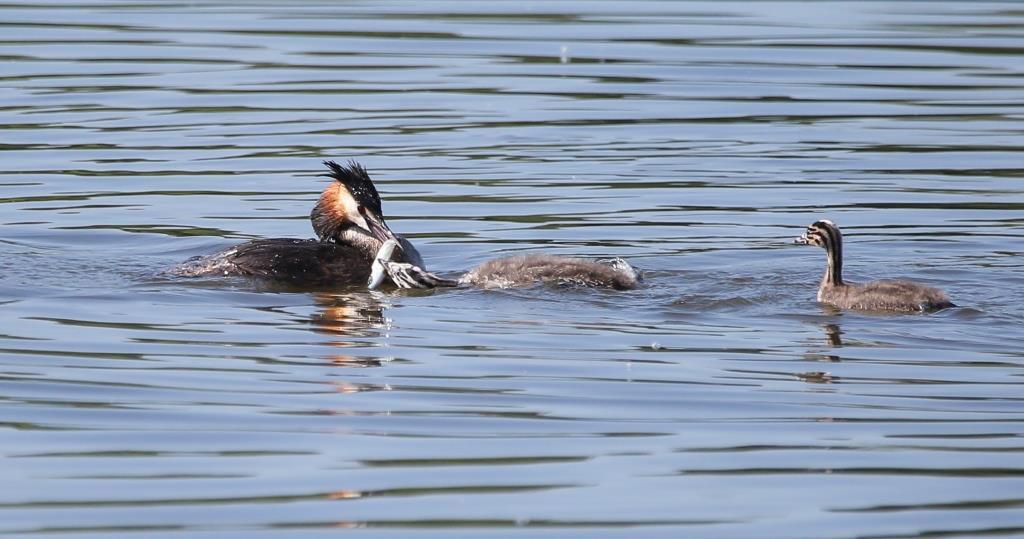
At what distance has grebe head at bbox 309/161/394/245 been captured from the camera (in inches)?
502

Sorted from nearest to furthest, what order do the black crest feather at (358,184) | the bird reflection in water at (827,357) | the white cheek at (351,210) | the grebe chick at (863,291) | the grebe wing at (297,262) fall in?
the bird reflection in water at (827,357), the grebe chick at (863,291), the grebe wing at (297,262), the black crest feather at (358,184), the white cheek at (351,210)

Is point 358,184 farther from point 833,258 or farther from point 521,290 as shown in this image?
point 833,258

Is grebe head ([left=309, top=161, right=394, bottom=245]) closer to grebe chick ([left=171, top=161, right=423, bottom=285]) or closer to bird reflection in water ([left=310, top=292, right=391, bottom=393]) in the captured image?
grebe chick ([left=171, top=161, right=423, bottom=285])

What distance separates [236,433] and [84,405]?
0.90m

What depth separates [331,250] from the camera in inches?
494

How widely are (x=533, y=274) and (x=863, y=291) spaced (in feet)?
6.31

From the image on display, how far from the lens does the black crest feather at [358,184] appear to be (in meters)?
12.7

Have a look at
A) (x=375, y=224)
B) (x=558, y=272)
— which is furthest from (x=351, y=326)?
(x=375, y=224)

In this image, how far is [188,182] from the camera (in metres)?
15.5

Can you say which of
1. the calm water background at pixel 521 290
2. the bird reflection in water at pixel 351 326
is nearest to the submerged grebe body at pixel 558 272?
the calm water background at pixel 521 290

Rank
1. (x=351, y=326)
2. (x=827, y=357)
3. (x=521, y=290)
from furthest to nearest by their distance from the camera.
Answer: (x=521, y=290) → (x=351, y=326) → (x=827, y=357)

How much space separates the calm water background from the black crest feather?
0.60 m

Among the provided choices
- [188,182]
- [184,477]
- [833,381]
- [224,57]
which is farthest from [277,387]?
[224,57]

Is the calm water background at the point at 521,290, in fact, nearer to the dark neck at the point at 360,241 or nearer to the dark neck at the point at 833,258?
the dark neck at the point at 833,258
